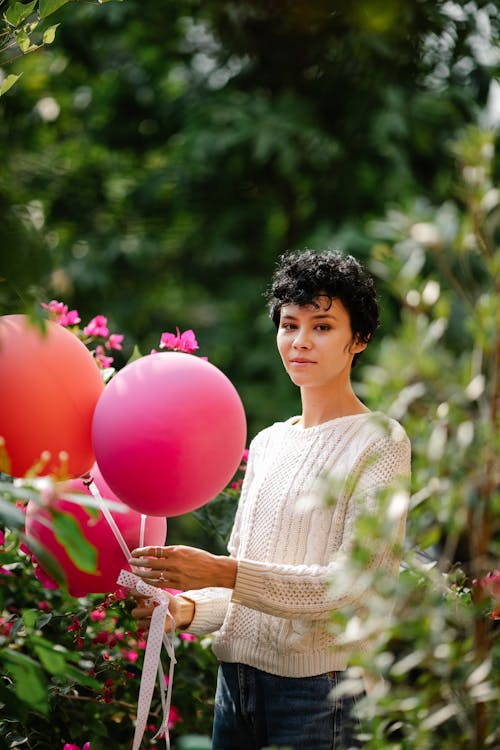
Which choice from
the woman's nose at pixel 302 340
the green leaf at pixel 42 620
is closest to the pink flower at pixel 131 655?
the green leaf at pixel 42 620

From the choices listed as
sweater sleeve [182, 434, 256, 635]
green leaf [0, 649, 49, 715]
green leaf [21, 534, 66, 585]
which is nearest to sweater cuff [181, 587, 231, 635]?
sweater sleeve [182, 434, 256, 635]

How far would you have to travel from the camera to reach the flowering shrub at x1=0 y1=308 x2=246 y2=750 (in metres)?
2.03

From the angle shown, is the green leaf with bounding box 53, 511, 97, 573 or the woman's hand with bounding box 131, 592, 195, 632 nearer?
the green leaf with bounding box 53, 511, 97, 573

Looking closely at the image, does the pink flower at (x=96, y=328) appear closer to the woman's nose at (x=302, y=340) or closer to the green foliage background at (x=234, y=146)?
the woman's nose at (x=302, y=340)

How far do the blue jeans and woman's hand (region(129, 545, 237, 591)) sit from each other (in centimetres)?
25

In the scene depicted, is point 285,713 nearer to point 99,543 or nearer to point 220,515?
point 99,543

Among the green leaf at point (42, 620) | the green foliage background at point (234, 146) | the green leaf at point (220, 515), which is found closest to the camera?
the green leaf at point (42, 620)

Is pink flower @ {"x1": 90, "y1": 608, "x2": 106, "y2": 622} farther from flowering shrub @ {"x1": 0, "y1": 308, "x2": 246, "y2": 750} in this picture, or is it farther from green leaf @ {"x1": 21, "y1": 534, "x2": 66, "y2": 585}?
green leaf @ {"x1": 21, "y1": 534, "x2": 66, "y2": 585}

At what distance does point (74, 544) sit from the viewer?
3.47 feet

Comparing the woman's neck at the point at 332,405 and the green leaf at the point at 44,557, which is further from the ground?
the green leaf at the point at 44,557

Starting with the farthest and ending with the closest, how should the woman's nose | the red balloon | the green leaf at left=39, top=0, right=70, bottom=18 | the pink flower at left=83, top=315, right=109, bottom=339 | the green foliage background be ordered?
the green foliage background < the pink flower at left=83, top=315, right=109, bottom=339 < the woman's nose < the green leaf at left=39, top=0, right=70, bottom=18 < the red balloon

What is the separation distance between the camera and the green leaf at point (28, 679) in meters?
1.22

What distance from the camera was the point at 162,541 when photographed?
196cm

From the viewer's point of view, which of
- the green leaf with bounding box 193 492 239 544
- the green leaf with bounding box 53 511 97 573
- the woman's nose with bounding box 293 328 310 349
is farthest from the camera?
the green leaf with bounding box 193 492 239 544
